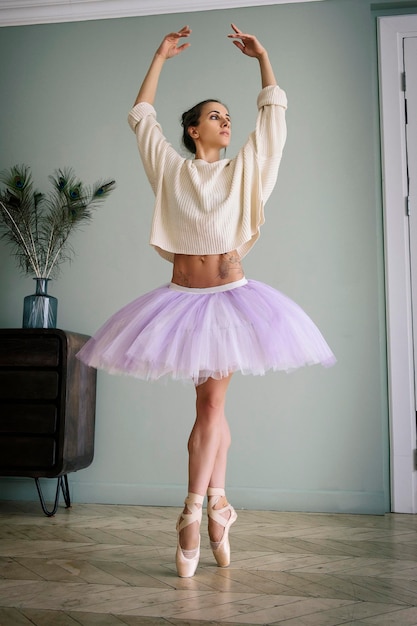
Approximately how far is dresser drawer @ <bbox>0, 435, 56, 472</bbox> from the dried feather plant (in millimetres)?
849

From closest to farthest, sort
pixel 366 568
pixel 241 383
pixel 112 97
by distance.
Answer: pixel 366 568 < pixel 241 383 < pixel 112 97

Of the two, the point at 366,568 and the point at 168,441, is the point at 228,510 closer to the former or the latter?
the point at 366,568

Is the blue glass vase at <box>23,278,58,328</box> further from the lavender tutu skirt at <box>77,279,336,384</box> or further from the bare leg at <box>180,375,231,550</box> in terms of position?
the bare leg at <box>180,375,231,550</box>

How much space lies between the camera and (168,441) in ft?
→ 10.5

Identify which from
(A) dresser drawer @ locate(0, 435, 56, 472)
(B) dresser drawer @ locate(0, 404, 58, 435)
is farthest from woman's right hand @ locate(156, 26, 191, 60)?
(A) dresser drawer @ locate(0, 435, 56, 472)

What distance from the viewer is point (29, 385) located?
9.50ft

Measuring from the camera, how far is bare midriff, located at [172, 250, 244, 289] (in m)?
1.92

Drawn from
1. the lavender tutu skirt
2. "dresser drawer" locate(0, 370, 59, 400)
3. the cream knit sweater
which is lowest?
"dresser drawer" locate(0, 370, 59, 400)

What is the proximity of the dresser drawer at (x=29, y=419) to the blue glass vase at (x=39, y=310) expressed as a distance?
417 millimetres

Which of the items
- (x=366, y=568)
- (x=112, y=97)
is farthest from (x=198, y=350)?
(x=112, y=97)

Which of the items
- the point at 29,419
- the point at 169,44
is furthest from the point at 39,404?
the point at 169,44

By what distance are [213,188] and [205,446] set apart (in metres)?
0.78

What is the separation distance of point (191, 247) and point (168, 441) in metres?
1.56

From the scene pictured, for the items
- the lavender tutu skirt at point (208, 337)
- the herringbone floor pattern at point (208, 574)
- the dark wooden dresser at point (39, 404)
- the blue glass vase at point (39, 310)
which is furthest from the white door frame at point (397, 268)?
the blue glass vase at point (39, 310)
